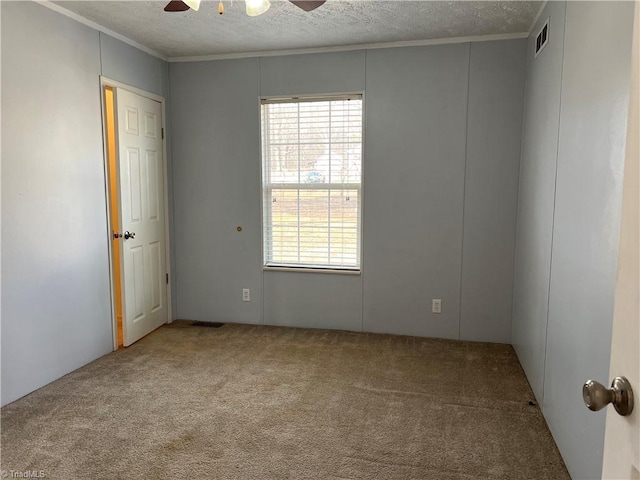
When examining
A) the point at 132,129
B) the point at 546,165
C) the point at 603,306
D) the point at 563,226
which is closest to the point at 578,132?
the point at 563,226

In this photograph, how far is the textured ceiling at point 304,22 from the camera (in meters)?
3.04

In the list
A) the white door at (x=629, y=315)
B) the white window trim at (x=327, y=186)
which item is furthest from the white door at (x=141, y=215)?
the white door at (x=629, y=315)

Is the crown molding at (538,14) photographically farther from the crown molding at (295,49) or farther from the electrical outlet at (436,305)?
the electrical outlet at (436,305)

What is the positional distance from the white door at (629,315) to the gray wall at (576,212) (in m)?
0.88

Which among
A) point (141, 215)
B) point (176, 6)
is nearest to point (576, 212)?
point (176, 6)

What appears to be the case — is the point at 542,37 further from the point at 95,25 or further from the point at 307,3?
the point at 95,25

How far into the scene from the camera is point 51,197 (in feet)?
9.91

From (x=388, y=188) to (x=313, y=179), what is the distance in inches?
27.4

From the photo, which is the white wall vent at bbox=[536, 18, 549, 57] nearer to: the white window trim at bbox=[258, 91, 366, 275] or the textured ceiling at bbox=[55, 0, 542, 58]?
the textured ceiling at bbox=[55, 0, 542, 58]

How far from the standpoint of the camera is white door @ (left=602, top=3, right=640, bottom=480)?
757mm

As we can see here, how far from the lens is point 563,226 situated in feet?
7.55

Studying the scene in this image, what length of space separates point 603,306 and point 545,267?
103cm

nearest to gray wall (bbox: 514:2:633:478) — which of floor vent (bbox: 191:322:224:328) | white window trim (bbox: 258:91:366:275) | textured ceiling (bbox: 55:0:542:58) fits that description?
textured ceiling (bbox: 55:0:542:58)

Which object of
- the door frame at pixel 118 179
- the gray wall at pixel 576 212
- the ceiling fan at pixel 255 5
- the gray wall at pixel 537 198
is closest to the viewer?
the gray wall at pixel 576 212
